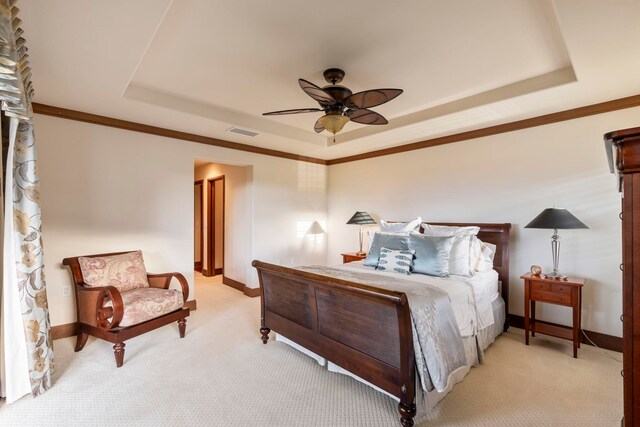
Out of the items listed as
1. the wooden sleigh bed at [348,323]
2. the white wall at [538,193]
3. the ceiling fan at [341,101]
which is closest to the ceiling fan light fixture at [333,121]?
the ceiling fan at [341,101]

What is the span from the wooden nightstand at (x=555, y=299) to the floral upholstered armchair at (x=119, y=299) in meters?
3.70

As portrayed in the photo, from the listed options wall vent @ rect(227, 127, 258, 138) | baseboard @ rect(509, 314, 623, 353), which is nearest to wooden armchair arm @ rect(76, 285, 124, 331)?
wall vent @ rect(227, 127, 258, 138)

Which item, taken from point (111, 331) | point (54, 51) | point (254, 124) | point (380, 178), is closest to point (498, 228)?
point (380, 178)

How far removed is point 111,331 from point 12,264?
964 mm

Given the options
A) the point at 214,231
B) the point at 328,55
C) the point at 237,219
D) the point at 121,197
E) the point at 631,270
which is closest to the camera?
the point at 631,270

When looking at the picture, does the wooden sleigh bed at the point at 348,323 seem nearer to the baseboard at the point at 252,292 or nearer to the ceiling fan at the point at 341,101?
the ceiling fan at the point at 341,101

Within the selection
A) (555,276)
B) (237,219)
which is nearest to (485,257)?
(555,276)

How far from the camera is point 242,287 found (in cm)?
546

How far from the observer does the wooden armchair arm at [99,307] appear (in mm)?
2830

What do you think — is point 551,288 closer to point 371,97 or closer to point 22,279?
point 371,97

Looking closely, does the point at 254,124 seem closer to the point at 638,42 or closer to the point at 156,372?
the point at 156,372

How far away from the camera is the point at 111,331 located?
2863mm

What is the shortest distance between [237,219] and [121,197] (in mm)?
2032

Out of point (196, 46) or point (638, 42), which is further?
point (196, 46)
